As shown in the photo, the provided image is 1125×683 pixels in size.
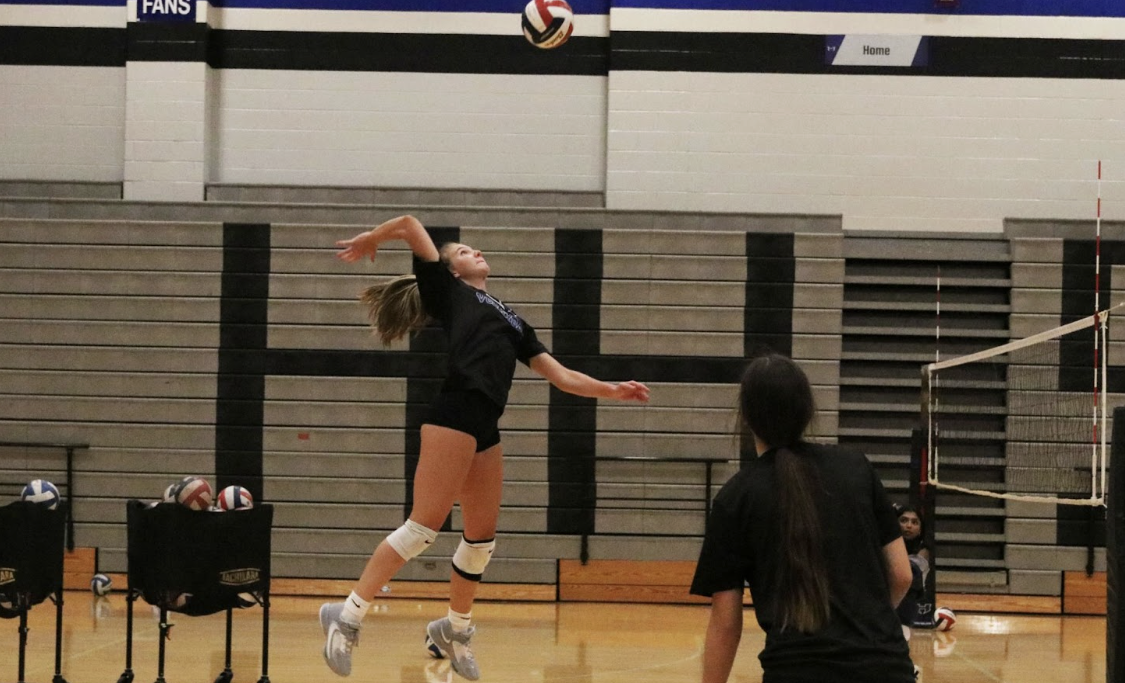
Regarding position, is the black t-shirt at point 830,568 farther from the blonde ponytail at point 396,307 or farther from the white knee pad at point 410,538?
the blonde ponytail at point 396,307

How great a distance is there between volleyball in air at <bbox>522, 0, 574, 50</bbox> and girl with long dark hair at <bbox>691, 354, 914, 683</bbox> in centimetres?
600

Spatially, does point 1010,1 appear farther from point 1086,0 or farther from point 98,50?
point 98,50

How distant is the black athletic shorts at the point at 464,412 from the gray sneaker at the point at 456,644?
109 cm

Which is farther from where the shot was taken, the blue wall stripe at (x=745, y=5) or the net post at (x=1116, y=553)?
the blue wall stripe at (x=745, y=5)

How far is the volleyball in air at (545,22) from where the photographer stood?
26.9ft

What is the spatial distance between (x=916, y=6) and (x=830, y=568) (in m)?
9.35

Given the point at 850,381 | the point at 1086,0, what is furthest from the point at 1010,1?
the point at 850,381

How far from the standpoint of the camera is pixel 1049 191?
1075cm

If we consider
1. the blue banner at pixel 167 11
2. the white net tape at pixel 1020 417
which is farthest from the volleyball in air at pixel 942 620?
the blue banner at pixel 167 11

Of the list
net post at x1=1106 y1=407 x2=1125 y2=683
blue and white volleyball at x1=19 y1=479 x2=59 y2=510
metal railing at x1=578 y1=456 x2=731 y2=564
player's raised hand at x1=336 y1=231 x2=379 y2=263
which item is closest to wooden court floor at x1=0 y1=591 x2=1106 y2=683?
metal railing at x1=578 y1=456 x2=731 y2=564

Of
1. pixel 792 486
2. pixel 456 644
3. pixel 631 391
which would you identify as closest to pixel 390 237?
pixel 631 391

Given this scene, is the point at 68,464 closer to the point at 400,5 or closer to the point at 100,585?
the point at 100,585

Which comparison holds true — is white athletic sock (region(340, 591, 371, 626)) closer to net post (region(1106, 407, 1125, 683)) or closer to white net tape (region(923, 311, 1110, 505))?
net post (region(1106, 407, 1125, 683))

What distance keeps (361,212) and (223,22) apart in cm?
231
